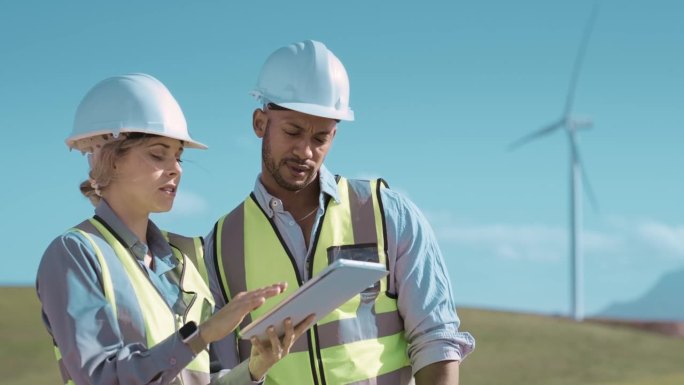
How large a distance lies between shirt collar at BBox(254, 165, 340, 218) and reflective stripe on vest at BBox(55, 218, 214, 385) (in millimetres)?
1126

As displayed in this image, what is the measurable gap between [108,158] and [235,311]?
0.89 m

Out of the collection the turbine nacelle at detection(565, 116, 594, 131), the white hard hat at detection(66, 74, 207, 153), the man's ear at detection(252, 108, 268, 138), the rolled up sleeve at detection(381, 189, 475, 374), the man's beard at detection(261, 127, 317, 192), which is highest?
the white hard hat at detection(66, 74, 207, 153)

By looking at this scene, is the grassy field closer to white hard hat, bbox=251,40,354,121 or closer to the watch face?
white hard hat, bbox=251,40,354,121

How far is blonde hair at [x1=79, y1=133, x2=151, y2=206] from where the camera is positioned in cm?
403

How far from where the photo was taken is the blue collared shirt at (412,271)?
16.6 feet

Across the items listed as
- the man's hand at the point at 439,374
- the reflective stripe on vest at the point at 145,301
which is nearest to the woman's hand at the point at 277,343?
the reflective stripe on vest at the point at 145,301

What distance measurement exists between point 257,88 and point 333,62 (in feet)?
1.37

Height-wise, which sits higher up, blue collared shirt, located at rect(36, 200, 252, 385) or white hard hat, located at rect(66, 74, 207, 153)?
white hard hat, located at rect(66, 74, 207, 153)

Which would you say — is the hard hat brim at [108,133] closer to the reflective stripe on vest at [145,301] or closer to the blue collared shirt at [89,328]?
the reflective stripe on vest at [145,301]

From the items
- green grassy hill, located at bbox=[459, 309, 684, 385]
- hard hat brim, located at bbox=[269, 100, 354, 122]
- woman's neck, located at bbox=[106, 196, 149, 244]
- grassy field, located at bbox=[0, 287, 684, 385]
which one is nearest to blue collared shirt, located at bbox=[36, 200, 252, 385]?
woman's neck, located at bbox=[106, 196, 149, 244]

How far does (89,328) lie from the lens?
3631mm

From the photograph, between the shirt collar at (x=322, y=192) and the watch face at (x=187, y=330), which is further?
the shirt collar at (x=322, y=192)

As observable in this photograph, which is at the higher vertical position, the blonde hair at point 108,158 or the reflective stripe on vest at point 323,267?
the blonde hair at point 108,158

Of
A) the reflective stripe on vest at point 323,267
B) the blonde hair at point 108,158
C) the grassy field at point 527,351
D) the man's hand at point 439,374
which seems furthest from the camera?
the grassy field at point 527,351
